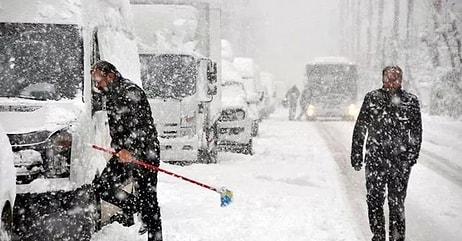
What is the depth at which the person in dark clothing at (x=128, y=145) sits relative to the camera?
5512mm

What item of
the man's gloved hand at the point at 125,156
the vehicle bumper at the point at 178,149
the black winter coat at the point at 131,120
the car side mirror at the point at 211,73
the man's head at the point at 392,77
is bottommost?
the vehicle bumper at the point at 178,149

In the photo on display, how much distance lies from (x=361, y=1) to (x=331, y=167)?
5522 cm

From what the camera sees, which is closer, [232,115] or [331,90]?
[232,115]

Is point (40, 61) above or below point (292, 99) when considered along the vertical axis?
above

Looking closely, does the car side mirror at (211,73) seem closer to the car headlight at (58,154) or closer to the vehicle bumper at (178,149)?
the vehicle bumper at (178,149)

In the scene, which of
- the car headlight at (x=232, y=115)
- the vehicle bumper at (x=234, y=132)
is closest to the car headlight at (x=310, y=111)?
the car headlight at (x=232, y=115)

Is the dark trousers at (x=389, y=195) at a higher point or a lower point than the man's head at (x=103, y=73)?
lower

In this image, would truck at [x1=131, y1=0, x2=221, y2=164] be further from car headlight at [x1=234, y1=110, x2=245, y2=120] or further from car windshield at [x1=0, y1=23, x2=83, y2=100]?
car windshield at [x1=0, y1=23, x2=83, y2=100]

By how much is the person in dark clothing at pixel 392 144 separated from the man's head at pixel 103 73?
252cm

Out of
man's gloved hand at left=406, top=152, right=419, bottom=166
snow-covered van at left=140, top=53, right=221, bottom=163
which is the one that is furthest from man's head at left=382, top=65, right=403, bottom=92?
snow-covered van at left=140, top=53, right=221, bottom=163

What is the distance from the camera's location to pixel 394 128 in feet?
19.2

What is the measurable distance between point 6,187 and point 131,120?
1505mm

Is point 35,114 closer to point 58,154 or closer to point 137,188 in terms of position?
point 58,154

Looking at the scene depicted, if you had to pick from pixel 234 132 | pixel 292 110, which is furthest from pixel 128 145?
pixel 292 110
